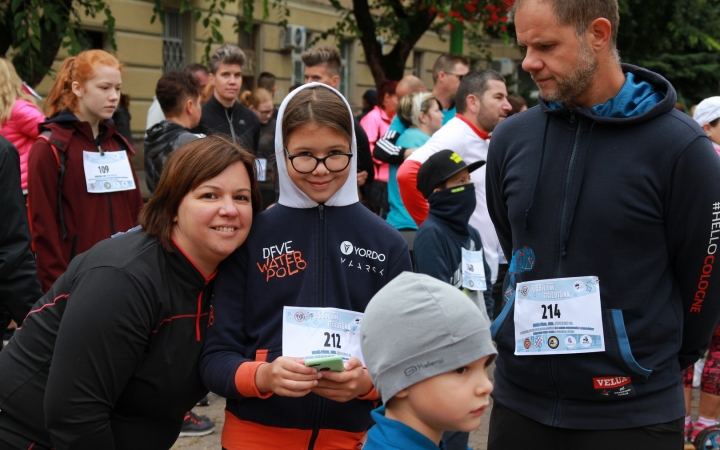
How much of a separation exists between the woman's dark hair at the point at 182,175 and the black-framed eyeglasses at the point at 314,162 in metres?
0.19

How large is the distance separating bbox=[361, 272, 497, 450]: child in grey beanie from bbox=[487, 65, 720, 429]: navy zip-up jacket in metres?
0.58

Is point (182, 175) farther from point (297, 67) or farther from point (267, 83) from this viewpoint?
point (297, 67)

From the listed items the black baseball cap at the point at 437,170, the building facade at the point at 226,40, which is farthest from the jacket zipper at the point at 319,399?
the building facade at the point at 226,40

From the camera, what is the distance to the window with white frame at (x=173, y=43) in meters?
16.3

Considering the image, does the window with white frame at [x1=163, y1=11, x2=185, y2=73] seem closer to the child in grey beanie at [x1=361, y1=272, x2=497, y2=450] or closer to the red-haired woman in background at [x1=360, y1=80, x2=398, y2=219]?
the red-haired woman in background at [x1=360, y1=80, x2=398, y2=219]

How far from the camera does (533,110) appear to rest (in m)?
2.79

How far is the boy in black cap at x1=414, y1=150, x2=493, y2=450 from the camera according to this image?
462 cm

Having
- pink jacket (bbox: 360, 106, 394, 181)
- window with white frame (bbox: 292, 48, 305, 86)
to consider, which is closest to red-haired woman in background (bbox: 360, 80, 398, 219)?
pink jacket (bbox: 360, 106, 394, 181)

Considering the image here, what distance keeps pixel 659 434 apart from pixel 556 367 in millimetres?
360

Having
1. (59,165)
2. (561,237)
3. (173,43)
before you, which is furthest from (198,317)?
(173,43)

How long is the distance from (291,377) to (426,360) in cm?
45

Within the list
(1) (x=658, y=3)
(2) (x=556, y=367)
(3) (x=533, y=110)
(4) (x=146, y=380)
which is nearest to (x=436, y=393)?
(2) (x=556, y=367)

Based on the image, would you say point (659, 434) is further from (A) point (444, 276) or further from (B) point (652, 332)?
(A) point (444, 276)

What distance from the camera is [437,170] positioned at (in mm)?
4848
